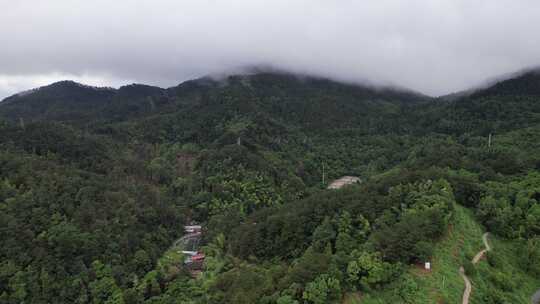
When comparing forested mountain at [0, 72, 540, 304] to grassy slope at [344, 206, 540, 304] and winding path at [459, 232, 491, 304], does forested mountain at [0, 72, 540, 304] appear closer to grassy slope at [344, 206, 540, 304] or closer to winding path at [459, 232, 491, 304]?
grassy slope at [344, 206, 540, 304]

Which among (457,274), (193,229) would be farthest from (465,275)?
(193,229)

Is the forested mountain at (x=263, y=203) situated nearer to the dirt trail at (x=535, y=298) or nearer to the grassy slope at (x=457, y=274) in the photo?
the grassy slope at (x=457, y=274)

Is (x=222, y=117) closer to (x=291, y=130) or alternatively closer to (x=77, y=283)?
(x=291, y=130)

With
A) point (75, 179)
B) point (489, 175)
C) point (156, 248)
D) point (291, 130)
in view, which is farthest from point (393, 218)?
point (291, 130)

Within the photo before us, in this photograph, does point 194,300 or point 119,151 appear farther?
point 119,151

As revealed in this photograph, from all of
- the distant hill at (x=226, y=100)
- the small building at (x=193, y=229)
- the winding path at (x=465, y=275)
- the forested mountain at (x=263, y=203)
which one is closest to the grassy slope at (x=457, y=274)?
the forested mountain at (x=263, y=203)

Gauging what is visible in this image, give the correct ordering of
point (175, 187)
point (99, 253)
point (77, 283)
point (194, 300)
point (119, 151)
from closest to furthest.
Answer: point (194, 300)
point (77, 283)
point (99, 253)
point (175, 187)
point (119, 151)

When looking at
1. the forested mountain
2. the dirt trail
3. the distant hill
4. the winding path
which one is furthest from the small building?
the dirt trail
